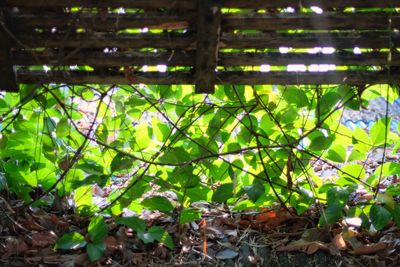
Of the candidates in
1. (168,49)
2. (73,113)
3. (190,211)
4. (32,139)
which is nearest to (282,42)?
(168,49)

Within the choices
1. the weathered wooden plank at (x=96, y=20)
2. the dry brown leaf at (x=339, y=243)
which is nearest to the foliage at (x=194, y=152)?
the dry brown leaf at (x=339, y=243)

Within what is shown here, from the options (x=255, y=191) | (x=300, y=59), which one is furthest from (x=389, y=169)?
(x=300, y=59)

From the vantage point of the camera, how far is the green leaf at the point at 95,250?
2.24m

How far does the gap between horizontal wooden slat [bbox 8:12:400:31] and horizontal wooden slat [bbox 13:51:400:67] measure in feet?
0.38

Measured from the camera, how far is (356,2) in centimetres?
176

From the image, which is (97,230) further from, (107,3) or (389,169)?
(389,169)

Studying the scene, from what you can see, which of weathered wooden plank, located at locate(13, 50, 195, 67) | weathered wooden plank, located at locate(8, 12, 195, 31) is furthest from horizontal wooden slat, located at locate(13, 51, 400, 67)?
weathered wooden plank, located at locate(8, 12, 195, 31)

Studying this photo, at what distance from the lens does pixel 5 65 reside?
1871 millimetres

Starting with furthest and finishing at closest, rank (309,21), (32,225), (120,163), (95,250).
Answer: (32,225) → (120,163) → (95,250) → (309,21)

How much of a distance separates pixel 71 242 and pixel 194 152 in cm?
64

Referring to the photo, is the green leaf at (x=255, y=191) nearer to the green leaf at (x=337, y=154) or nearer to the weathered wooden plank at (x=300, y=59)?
the green leaf at (x=337, y=154)

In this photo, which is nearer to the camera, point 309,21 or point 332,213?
point 309,21

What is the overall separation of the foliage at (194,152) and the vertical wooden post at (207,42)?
1.27ft

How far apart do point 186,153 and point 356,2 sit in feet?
3.17
